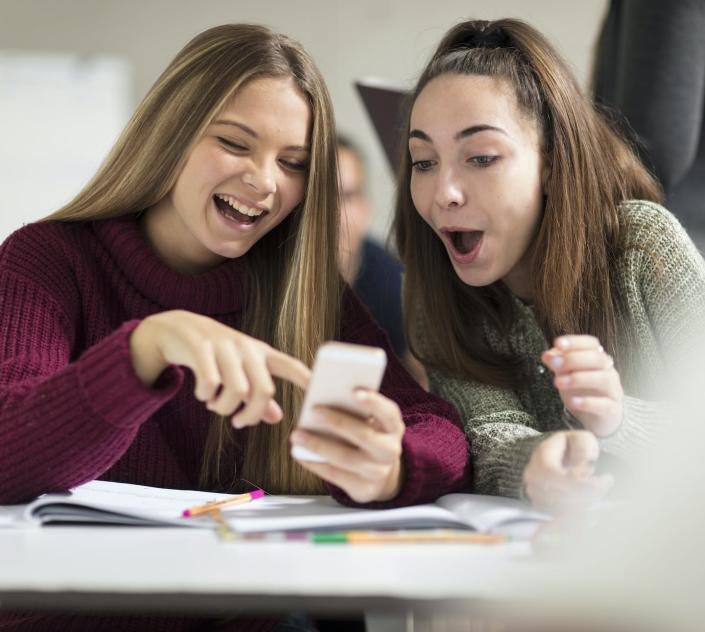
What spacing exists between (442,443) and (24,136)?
4066 millimetres

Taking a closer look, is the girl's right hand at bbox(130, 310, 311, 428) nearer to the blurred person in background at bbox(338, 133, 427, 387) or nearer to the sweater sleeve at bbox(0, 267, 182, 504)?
the sweater sleeve at bbox(0, 267, 182, 504)

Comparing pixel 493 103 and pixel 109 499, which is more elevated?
pixel 493 103

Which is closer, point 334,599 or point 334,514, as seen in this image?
point 334,599

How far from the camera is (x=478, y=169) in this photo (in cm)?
128

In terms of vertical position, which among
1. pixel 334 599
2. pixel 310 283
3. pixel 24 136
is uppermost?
pixel 24 136

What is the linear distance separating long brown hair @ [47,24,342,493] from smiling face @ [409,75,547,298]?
5.2 inches

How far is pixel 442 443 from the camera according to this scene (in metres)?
1.04

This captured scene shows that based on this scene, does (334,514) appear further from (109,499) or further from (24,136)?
(24,136)

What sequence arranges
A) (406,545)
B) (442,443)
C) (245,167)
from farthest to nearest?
(245,167) < (442,443) < (406,545)

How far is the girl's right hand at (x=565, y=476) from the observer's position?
2.92 feet

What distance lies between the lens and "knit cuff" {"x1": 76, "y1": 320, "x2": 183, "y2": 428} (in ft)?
2.82

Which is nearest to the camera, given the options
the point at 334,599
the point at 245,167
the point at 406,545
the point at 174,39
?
the point at 334,599

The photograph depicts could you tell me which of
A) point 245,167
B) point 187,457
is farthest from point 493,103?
point 187,457

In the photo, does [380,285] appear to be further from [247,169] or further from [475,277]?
[247,169]
